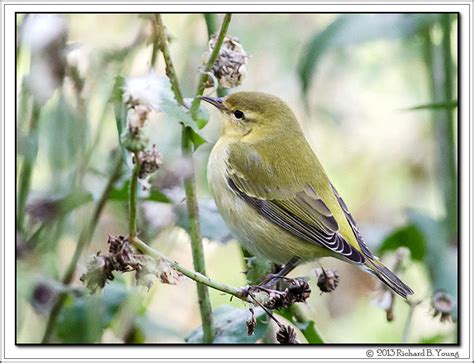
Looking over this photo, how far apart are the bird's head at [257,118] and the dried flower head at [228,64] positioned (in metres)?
0.77

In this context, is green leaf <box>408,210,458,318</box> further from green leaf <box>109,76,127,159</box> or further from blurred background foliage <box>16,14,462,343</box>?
green leaf <box>109,76,127,159</box>

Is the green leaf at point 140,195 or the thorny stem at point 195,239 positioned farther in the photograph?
the green leaf at point 140,195

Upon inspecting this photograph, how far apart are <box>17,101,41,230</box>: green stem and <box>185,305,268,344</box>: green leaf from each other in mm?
722

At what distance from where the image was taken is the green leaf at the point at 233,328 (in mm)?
2551

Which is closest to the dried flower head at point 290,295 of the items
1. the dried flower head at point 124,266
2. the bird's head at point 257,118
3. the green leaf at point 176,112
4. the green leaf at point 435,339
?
the dried flower head at point 124,266

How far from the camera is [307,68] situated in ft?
10.1

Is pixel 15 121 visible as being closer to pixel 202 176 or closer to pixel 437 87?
pixel 202 176

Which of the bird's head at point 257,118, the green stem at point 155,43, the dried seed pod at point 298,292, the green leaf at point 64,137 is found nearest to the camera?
the dried seed pod at point 298,292

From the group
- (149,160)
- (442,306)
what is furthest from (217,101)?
(149,160)

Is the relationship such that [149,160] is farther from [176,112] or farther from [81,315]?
[81,315]

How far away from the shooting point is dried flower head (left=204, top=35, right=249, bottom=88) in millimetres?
2500

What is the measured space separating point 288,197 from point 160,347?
828 millimetres

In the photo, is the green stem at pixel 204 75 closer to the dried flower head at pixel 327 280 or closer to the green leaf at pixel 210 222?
the green leaf at pixel 210 222

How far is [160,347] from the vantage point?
281 centimetres
